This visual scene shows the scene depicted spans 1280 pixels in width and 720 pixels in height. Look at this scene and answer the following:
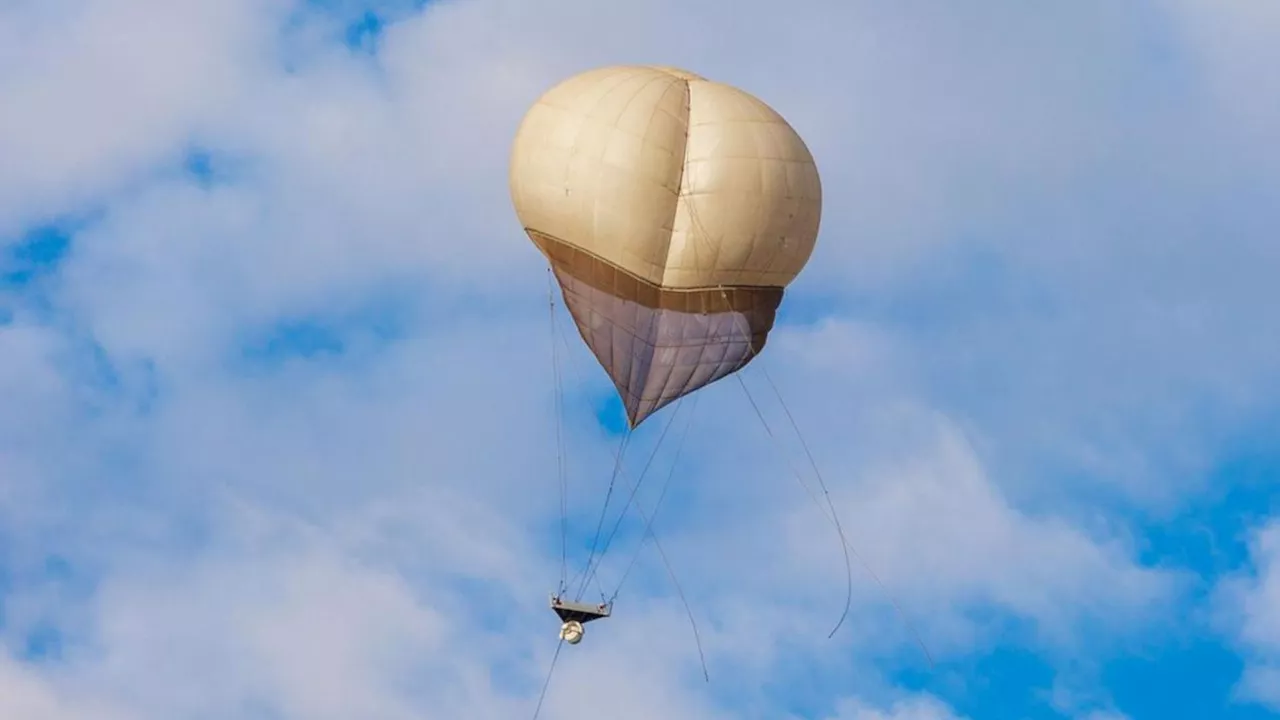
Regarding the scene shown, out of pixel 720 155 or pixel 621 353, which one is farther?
pixel 621 353

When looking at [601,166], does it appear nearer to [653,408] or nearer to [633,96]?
[633,96]

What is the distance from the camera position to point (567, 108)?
65.9m

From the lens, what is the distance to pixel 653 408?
69.8 m

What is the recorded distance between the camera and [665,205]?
64.8 metres

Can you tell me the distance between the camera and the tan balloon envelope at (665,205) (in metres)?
64.6

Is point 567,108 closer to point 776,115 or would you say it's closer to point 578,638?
point 776,115

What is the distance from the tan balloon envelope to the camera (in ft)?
212

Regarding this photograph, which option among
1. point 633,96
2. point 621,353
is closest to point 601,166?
point 633,96

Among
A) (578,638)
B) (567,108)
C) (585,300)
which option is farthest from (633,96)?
(578,638)

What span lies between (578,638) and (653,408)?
7.63m

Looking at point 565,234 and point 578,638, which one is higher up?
point 565,234

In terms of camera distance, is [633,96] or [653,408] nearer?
[633,96]

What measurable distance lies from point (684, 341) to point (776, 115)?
21.2ft

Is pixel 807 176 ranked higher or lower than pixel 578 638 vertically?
higher
